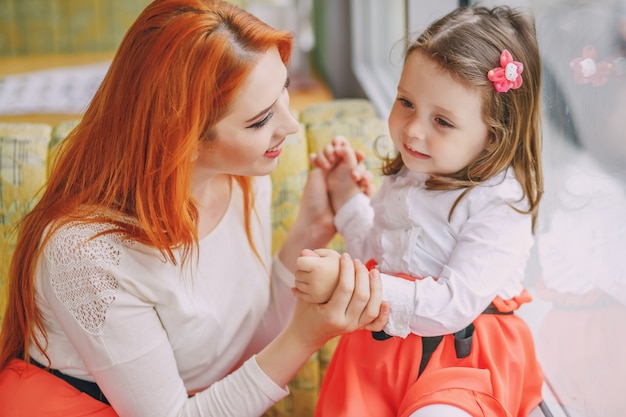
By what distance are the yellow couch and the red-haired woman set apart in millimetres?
325

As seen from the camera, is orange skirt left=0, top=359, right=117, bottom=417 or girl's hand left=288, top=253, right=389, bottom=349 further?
orange skirt left=0, top=359, right=117, bottom=417

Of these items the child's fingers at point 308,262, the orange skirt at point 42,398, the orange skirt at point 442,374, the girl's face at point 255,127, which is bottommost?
the orange skirt at point 42,398

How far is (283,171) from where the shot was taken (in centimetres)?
170

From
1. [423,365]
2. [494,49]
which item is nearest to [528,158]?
[494,49]

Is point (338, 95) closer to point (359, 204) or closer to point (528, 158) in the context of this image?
point (359, 204)

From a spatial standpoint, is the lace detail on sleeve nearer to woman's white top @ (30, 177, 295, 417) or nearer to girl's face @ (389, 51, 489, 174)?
woman's white top @ (30, 177, 295, 417)

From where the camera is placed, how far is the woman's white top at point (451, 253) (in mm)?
1076

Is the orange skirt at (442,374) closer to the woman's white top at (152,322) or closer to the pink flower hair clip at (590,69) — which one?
the woman's white top at (152,322)

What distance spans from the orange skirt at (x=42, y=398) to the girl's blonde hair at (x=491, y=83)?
2.19 feet

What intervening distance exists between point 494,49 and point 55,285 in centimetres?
74

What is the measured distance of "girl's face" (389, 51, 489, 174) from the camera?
1062 mm

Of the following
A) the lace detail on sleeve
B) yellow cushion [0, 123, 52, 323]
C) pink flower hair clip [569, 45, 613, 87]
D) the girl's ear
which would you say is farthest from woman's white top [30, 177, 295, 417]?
pink flower hair clip [569, 45, 613, 87]

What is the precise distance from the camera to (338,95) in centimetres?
301

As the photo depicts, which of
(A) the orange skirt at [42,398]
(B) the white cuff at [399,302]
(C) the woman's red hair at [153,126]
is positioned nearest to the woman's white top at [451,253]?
(B) the white cuff at [399,302]
